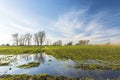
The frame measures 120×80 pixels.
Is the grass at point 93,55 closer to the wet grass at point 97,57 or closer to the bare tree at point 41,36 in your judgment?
the wet grass at point 97,57

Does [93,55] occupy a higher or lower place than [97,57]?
higher

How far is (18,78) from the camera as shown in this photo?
15.3m

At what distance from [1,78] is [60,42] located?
154122mm

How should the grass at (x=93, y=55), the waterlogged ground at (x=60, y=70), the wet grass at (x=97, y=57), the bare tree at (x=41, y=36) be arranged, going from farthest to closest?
the bare tree at (x=41, y=36)
the grass at (x=93, y=55)
the wet grass at (x=97, y=57)
the waterlogged ground at (x=60, y=70)

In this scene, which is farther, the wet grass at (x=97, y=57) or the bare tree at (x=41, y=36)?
the bare tree at (x=41, y=36)

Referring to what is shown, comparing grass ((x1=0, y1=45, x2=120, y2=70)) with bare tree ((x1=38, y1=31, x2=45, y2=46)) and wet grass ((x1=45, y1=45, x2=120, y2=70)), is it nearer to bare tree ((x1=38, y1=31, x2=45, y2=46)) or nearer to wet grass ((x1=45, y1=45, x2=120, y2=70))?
wet grass ((x1=45, y1=45, x2=120, y2=70))

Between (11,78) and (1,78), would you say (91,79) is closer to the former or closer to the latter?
(11,78)

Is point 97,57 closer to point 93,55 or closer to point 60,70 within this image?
point 93,55

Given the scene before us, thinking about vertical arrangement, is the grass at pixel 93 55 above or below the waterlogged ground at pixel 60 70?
above

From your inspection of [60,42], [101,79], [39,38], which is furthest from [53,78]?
[60,42]

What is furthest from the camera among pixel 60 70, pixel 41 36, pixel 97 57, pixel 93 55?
pixel 41 36

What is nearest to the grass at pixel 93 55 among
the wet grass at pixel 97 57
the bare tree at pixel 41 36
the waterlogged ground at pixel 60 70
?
the wet grass at pixel 97 57

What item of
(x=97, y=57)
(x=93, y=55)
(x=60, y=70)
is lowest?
(x=60, y=70)

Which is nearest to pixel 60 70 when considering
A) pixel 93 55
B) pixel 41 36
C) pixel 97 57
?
pixel 97 57
